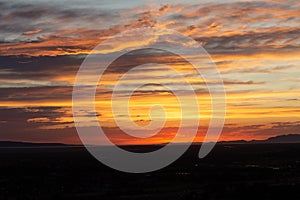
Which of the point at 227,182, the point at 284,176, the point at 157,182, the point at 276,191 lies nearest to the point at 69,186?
the point at 157,182

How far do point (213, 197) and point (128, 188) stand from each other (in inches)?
485

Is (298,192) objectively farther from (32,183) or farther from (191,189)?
(32,183)

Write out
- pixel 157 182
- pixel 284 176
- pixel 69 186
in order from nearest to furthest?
pixel 69 186, pixel 157 182, pixel 284 176

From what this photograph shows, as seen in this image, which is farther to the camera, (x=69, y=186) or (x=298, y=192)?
(x=69, y=186)

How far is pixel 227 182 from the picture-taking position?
63.4m

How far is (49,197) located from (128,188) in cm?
1047

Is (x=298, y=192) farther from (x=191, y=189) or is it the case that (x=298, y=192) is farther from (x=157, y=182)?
(x=157, y=182)

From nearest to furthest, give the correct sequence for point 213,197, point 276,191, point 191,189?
point 213,197 < point 276,191 < point 191,189

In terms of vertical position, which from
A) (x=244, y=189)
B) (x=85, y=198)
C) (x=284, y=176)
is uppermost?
(x=85, y=198)

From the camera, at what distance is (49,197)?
49750 millimetres

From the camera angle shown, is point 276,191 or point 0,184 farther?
point 0,184

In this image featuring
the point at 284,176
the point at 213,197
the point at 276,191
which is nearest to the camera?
the point at 213,197

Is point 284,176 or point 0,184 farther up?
point 0,184

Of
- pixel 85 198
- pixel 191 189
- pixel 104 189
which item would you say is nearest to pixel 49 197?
pixel 85 198
